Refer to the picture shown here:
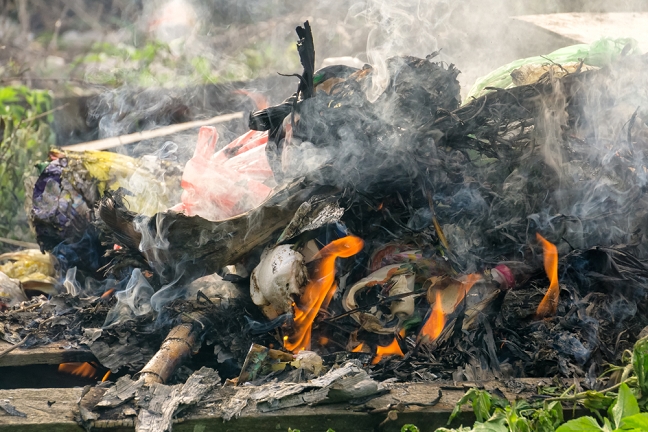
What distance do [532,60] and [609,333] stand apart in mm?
2446

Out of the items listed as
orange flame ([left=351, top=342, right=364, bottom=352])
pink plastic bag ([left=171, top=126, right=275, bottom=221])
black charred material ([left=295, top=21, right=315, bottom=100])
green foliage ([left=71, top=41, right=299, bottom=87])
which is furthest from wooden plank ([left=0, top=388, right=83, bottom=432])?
green foliage ([left=71, top=41, right=299, bottom=87])

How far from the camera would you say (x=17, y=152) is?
24.0 ft

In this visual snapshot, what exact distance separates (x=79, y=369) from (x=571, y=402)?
2.85m

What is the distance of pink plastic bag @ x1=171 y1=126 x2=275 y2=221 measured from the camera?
4.50 metres

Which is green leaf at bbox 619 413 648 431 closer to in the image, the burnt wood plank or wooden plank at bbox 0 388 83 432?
wooden plank at bbox 0 388 83 432

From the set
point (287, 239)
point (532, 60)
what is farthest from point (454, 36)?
point (287, 239)

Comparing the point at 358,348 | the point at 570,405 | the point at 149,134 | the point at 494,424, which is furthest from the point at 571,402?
the point at 149,134

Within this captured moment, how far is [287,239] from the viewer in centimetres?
394

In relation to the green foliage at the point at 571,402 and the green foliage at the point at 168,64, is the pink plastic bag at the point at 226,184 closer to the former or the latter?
the green foliage at the point at 571,402

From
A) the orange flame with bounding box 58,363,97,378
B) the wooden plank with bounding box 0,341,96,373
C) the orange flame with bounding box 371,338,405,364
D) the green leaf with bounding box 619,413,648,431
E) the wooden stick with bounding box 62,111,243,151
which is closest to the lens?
the green leaf with bounding box 619,413,648,431

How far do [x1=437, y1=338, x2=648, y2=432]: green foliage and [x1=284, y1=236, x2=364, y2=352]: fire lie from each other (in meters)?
1.07

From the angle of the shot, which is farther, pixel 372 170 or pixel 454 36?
pixel 454 36

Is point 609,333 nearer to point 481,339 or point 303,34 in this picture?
point 481,339

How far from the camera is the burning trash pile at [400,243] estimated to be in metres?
3.80
